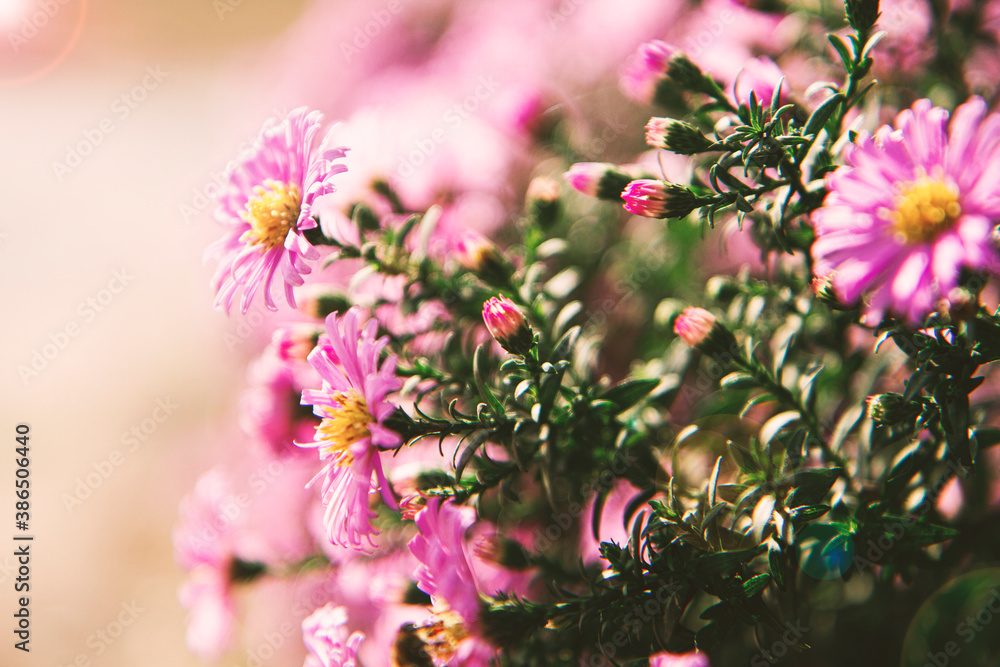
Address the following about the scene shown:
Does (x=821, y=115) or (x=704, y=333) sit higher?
(x=821, y=115)

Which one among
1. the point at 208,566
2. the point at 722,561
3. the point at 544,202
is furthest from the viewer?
the point at 208,566

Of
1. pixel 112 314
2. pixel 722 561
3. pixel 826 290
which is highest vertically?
pixel 826 290

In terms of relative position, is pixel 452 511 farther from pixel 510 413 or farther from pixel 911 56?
pixel 911 56

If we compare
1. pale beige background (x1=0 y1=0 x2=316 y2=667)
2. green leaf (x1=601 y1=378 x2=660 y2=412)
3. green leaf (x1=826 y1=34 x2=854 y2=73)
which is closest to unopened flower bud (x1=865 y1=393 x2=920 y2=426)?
green leaf (x1=601 y1=378 x2=660 y2=412)

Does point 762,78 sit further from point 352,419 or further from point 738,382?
point 352,419

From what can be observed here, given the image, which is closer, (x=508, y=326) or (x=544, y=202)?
(x=508, y=326)

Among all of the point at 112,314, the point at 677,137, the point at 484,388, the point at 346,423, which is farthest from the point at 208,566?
the point at 112,314
